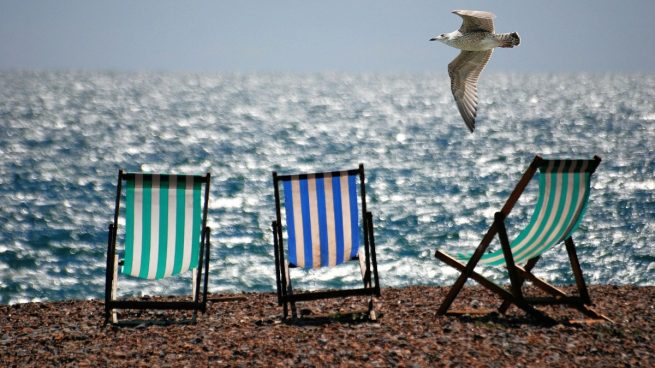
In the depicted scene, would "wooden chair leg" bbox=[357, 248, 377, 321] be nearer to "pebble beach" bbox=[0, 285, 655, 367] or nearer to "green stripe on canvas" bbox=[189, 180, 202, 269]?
"pebble beach" bbox=[0, 285, 655, 367]

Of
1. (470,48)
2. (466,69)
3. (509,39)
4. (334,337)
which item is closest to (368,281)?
(334,337)

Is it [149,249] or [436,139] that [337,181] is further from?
[436,139]

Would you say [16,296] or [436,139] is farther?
[436,139]

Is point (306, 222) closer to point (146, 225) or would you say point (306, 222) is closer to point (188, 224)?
point (188, 224)

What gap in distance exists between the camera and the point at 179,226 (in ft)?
17.5

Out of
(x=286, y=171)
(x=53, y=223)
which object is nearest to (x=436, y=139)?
(x=286, y=171)

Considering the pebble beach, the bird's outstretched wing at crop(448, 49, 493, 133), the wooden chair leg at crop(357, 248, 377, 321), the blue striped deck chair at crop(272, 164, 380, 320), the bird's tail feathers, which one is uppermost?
the bird's tail feathers

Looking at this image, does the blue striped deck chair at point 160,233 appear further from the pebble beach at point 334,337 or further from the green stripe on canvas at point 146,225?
the pebble beach at point 334,337

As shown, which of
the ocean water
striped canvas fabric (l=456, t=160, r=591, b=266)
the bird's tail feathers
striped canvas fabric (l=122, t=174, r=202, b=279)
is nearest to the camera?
striped canvas fabric (l=456, t=160, r=591, b=266)

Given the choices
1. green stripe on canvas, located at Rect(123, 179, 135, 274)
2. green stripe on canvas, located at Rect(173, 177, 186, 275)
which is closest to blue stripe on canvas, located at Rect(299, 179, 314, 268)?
green stripe on canvas, located at Rect(173, 177, 186, 275)

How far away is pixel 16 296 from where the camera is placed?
45.5 ft

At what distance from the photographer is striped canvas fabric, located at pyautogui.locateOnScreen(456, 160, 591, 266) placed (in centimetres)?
495

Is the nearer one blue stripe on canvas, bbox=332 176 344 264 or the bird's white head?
blue stripe on canvas, bbox=332 176 344 264

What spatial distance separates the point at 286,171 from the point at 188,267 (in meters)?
26.0
